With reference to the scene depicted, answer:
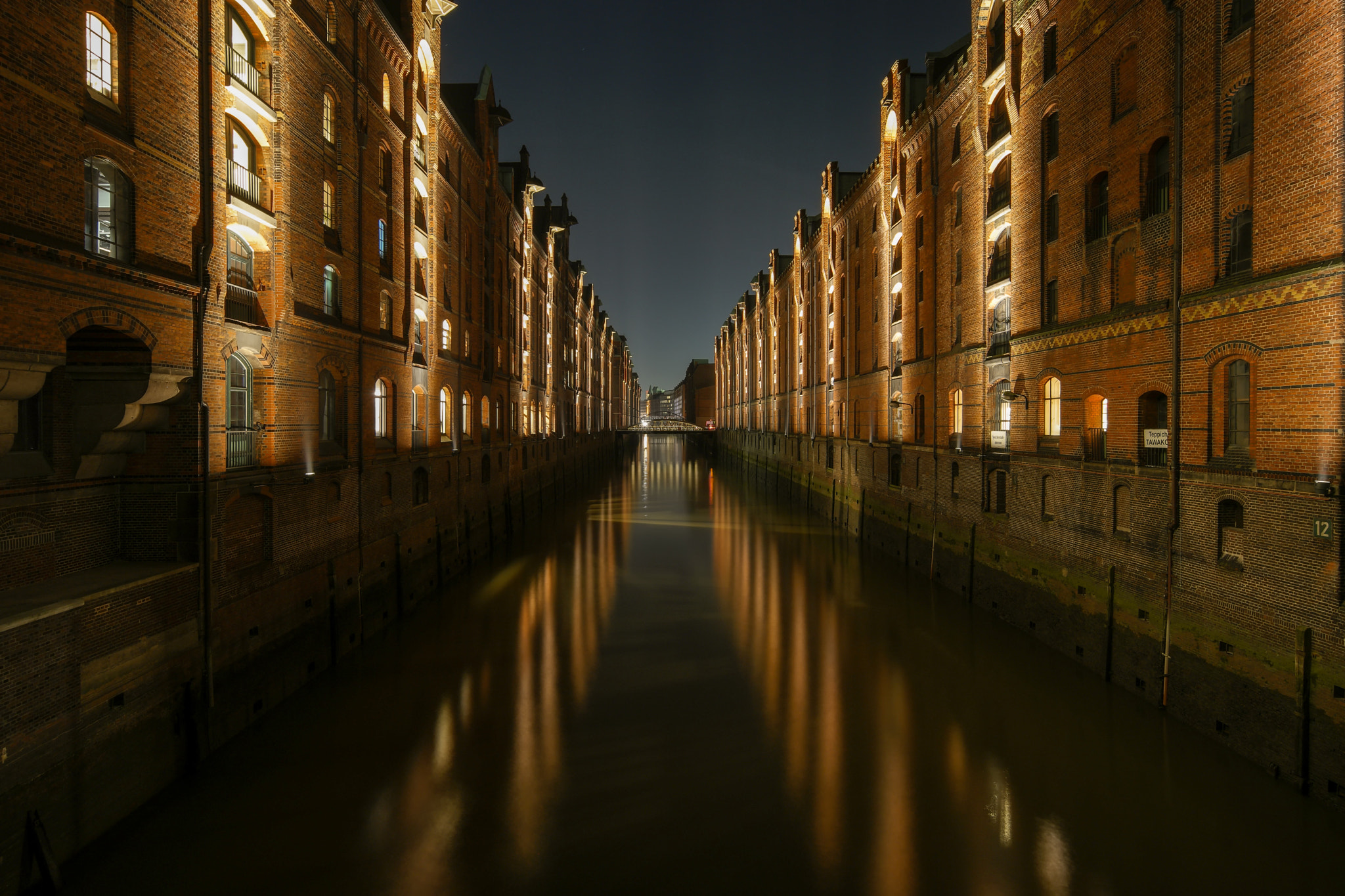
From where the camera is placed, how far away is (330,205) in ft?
41.2

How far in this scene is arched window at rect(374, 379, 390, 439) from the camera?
14503mm

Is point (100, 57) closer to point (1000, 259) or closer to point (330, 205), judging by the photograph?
point (330, 205)

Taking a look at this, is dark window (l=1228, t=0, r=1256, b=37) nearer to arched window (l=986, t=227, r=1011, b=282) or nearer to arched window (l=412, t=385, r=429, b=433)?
arched window (l=986, t=227, r=1011, b=282)

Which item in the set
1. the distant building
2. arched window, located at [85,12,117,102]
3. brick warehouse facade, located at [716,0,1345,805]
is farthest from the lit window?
the distant building

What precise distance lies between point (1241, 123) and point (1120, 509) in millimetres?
5844

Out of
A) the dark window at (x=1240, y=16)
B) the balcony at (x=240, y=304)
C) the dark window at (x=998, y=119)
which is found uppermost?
the dark window at (x=998, y=119)

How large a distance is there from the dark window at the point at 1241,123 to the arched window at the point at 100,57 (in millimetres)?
13913

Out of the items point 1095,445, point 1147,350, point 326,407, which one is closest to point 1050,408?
point 1095,445

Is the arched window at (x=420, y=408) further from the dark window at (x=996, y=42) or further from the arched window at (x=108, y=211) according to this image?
the dark window at (x=996, y=42)

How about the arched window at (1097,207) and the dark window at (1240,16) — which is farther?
the arched window at (1097,207)

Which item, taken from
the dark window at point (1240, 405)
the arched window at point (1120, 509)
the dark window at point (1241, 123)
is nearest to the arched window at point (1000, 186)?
the dark window at point (1241, 123)

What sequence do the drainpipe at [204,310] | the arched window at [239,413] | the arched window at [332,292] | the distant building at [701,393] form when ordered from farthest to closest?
the distant building at [701,393] < the arched window at [332,292] < the arched window at [239,413] < the drainpipe at [204,310]

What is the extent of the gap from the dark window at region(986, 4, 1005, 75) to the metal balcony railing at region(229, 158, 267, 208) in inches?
624

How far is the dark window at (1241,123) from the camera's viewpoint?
845cm
